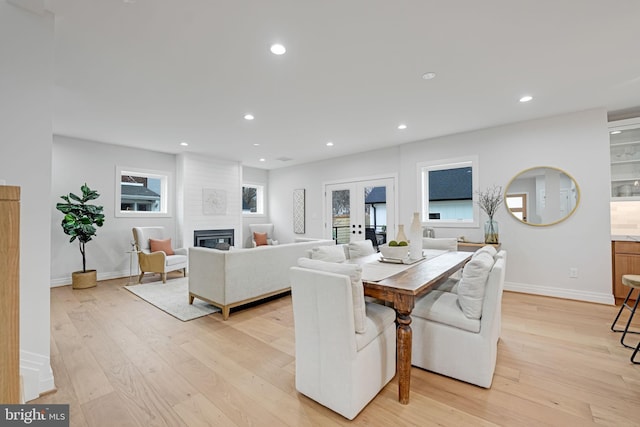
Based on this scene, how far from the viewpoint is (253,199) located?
810 cm

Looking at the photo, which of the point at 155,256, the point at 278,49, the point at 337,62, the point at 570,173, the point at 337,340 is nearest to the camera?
the point at 337,340

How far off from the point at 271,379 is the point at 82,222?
14.5ft

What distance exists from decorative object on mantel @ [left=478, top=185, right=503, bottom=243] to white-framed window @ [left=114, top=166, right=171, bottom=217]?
6.35 meters

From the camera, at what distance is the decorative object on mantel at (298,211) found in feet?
23.9

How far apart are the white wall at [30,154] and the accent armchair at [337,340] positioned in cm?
178

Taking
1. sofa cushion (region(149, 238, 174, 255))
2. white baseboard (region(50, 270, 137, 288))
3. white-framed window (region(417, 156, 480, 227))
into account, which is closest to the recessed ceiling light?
white-framed window (region(417, 156, 480, 227))

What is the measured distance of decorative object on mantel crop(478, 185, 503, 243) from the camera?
4254 mm

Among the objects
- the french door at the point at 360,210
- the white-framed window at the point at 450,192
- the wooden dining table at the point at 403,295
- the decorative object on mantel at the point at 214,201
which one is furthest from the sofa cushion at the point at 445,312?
the decorative object on mantel at the point at 214,201

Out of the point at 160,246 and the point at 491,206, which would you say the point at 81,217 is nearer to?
the point at 160,246

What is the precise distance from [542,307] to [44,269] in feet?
17.0

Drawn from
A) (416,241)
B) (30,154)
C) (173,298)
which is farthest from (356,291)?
(173,298)

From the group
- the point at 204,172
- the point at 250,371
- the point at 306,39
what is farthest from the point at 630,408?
the point at 204,172

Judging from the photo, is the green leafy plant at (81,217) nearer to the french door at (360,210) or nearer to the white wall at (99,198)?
the white wall at (99,198)

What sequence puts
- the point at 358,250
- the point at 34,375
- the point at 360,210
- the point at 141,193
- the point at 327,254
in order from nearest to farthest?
the point at 34,375, the point at 327,254, the point at 358,250, the point at 141,193, the point at 360,210
